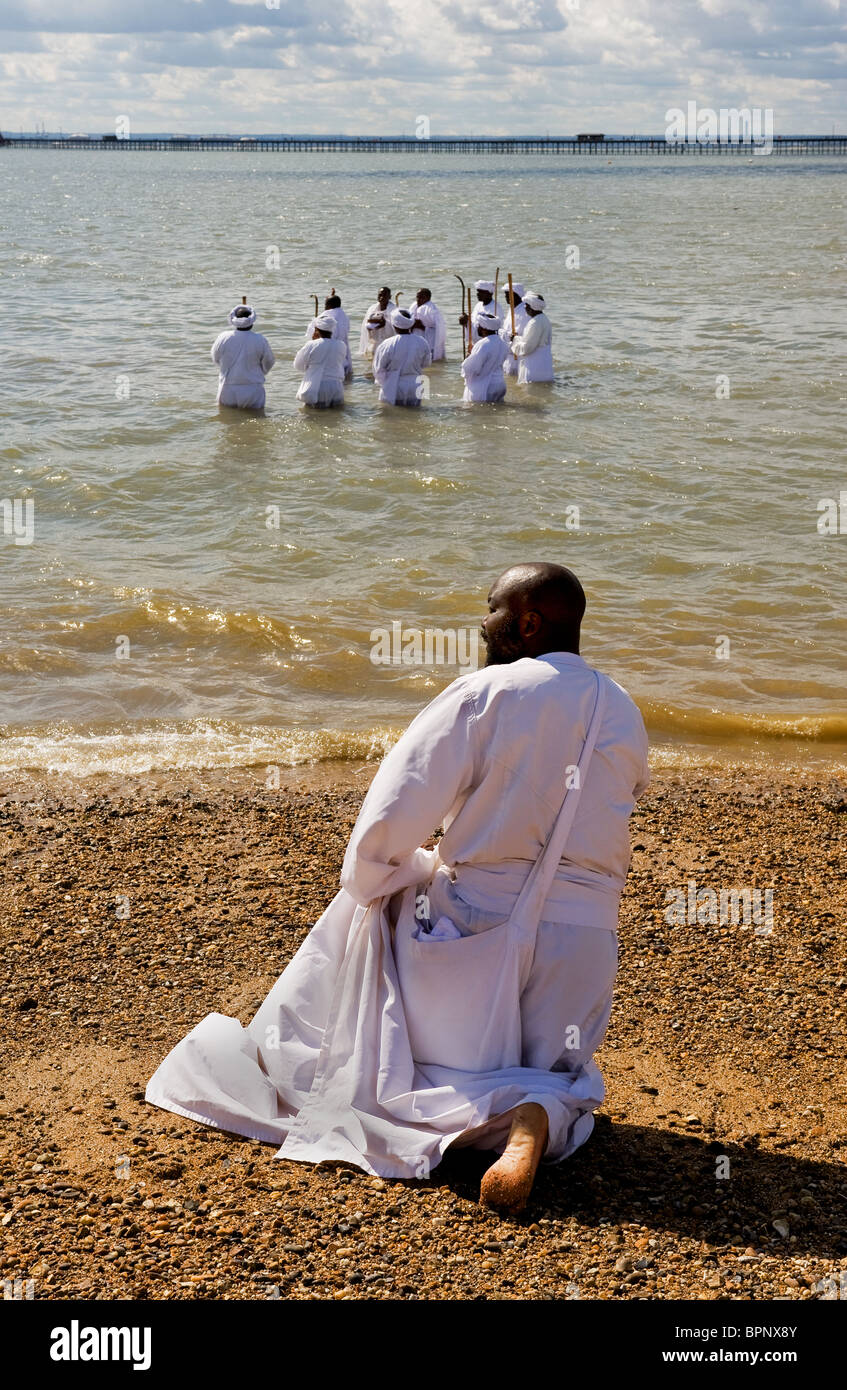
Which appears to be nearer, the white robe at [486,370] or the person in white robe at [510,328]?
the white robe at [486,370]

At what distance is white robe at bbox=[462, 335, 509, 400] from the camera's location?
15141 millimetres

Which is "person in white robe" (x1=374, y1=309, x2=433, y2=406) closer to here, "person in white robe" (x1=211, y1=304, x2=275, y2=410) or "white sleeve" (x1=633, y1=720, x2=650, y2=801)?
"person in white robe" (x1=211, y1=304, x2=275, y2=410)

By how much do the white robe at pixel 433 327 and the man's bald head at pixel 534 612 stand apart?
47.5ft

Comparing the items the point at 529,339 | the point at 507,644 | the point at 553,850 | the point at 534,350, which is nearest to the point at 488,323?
the point at 529,339

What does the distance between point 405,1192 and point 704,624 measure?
5892 mm

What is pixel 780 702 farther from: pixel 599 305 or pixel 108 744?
pixel 599 305

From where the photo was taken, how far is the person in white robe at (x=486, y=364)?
1515cm

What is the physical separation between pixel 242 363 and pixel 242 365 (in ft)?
0.09

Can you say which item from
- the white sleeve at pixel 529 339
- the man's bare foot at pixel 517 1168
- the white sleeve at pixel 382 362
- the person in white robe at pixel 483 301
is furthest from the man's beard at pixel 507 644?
the white sleeve at pixel 529 339

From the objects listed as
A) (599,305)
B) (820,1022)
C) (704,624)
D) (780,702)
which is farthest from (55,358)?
(820,1022)

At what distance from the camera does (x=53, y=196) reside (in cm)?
6078

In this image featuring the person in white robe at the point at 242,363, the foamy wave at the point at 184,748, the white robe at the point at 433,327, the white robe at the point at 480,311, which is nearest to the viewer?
the foamy wave at the point at 184,748

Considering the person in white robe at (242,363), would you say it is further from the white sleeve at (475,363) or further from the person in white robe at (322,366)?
the white sleeve at (475,363)

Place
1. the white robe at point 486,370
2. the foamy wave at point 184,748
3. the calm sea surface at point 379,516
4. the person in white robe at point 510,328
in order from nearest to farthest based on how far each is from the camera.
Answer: the foamy wave at point 184,748 < the calm sea surface at point 379,516 < the white robe at point 486,370 < the person in white robe at point 510,328
